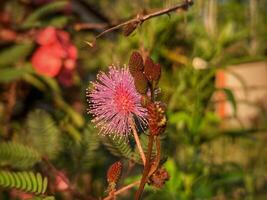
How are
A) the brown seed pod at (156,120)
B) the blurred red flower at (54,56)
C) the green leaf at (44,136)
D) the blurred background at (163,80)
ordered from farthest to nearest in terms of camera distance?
1. the blurred red flower at (54,56)
2. the blurred background at (163,80)
3. the green leaf at (44,136)
4. the brown seed pod at (156,120)

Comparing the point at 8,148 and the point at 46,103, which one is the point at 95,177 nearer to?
the point at 46,103

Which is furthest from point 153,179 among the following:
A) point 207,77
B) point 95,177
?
point 95,177

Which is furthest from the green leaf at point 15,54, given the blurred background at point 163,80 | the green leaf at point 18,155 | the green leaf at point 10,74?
the green leaf at point 18,155

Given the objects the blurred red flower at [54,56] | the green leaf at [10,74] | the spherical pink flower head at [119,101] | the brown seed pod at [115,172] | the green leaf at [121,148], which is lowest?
the brown seed pod at [115,172]

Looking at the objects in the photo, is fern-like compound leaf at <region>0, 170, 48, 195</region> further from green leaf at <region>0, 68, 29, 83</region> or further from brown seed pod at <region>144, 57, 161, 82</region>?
green leaf at <region>0, 68, 29, 83</region>

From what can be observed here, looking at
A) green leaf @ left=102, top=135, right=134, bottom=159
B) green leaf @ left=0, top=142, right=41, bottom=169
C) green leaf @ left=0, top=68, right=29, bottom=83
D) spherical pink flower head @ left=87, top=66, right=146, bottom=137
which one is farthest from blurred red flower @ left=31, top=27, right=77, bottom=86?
spherical pink flower head @ left=87, top=66, right=146, bottom=137

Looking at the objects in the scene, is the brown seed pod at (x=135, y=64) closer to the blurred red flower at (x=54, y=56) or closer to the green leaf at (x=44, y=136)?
the green leaf at (x=44, y=136)

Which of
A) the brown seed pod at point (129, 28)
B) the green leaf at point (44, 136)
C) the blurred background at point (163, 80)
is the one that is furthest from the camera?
the blurred background at point (163, 80)
